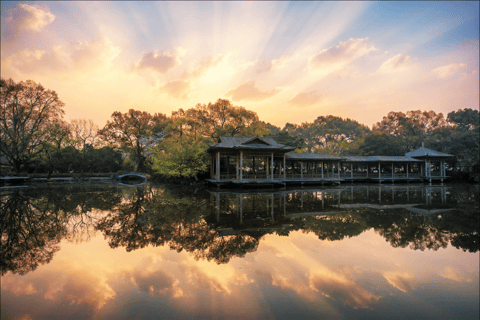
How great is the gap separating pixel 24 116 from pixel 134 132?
45.3 ft

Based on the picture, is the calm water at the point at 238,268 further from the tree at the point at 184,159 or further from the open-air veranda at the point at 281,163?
the tree at the point at 184,159

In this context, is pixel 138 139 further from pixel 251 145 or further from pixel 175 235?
pixel 175 235

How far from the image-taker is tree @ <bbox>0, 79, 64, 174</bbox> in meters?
26.4

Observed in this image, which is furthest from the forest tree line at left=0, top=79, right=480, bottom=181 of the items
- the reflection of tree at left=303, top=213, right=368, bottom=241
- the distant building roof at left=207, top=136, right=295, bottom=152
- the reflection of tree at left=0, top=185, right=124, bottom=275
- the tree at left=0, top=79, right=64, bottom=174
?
the reflection of tree at left=303, top=213, right=368, bottom=241

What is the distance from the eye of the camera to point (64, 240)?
6.44 metres

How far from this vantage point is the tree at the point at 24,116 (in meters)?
26.4

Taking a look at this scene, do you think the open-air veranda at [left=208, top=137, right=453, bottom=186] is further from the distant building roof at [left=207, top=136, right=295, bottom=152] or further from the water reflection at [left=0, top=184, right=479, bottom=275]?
the water reflection at [left=0, top=184, right=479, bottom=275]

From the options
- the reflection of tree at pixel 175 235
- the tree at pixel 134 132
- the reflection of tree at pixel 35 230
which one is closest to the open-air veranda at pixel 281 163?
the reflection of tree at pixel 175 235

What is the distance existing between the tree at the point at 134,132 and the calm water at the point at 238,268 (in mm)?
32117

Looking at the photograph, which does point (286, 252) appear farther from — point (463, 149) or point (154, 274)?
point (463, 149)

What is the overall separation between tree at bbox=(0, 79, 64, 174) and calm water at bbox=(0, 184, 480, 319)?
2570cm

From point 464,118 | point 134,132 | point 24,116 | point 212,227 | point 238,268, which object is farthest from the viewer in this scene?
point 464,118

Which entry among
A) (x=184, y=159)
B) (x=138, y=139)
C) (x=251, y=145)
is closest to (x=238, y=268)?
(x=251, y=145)

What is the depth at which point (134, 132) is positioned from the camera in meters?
39.1
